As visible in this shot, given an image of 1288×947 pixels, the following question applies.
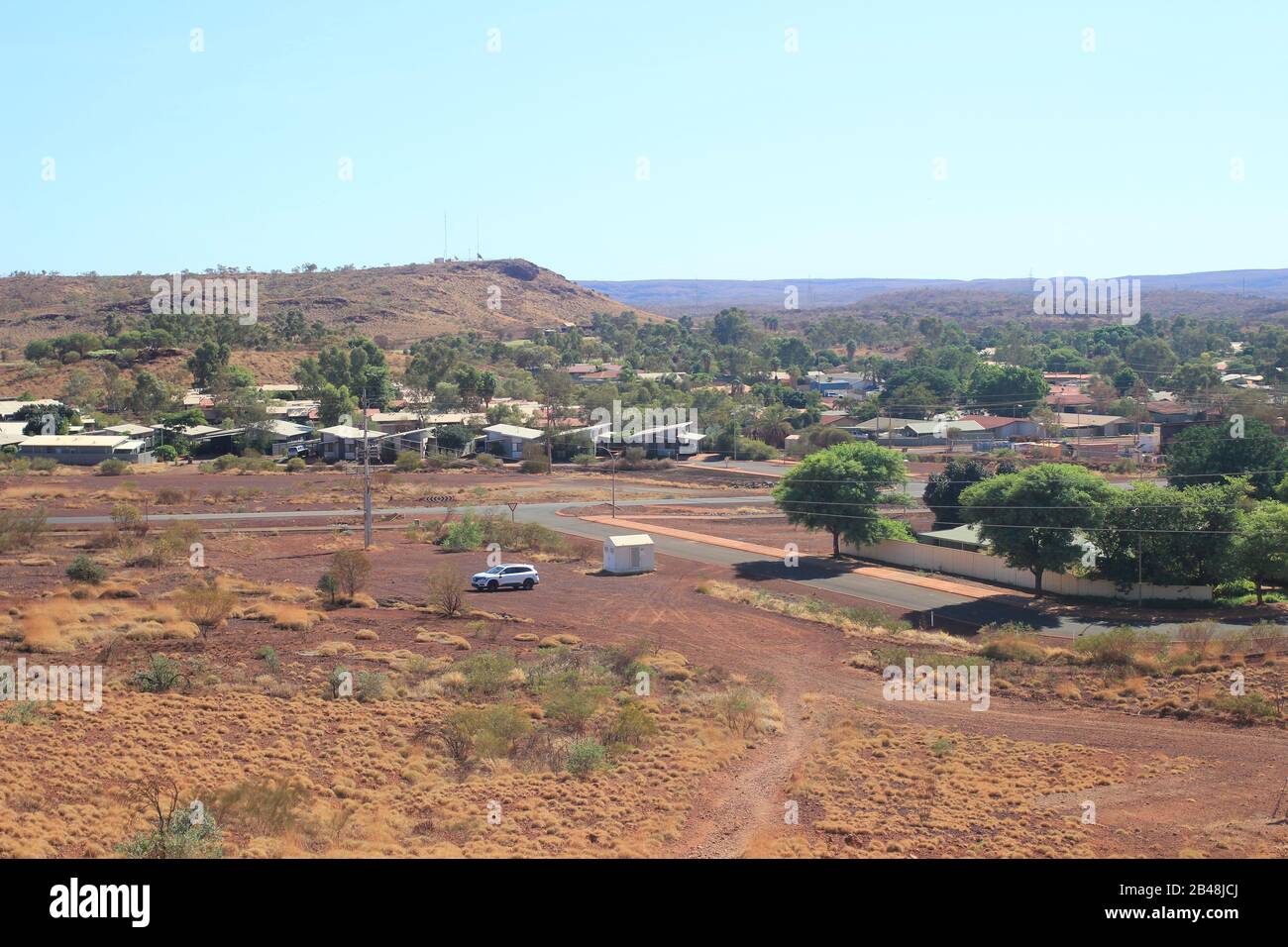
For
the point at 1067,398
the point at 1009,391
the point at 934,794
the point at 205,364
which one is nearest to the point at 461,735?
the point at 934,794

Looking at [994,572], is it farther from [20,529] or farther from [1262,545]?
[20,529]

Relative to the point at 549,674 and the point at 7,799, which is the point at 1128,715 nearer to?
the point at 549,674

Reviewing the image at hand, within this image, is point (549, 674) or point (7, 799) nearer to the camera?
point (7, 799)

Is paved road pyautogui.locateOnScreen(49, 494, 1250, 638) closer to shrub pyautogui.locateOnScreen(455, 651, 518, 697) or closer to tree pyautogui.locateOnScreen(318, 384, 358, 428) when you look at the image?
shrub pyautogui.locateOnScreen(455, 651, 518, 697)

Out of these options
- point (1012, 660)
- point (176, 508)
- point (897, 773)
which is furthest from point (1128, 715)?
point (176, 508)

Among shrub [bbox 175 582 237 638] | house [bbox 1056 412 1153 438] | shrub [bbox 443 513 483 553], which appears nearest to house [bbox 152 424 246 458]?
shrub [bbox 443 513 483 553]
